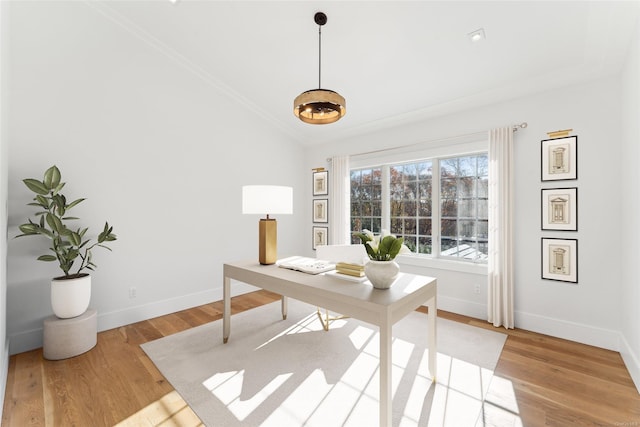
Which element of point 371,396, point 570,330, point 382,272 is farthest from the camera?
point 570,330

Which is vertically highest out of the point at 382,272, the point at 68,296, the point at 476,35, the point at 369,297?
the point at 476,35

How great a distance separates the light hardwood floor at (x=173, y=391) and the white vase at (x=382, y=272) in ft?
3.24

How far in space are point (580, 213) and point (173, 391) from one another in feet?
12.2

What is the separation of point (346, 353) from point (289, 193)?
1.47m

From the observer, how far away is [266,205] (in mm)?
2311

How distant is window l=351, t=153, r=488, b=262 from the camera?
3.33 meters

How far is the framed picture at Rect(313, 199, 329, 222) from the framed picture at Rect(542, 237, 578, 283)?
9.61 ft

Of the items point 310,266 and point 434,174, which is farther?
point 434,174

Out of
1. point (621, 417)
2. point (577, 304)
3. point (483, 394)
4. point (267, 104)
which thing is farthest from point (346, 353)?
point (267, 104)

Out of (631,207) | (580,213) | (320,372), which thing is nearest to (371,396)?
(320,372)

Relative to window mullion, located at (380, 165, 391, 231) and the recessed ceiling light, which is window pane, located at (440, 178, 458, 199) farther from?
the recessed ceiling light

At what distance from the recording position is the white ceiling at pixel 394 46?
86.6 inches

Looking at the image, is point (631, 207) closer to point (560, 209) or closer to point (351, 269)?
point (560, 209)

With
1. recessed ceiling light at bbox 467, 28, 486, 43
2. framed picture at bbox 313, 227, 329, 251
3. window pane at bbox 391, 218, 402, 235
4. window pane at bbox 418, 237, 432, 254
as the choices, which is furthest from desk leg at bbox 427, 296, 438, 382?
framed picture at bbox 313, 227, 329, 251
